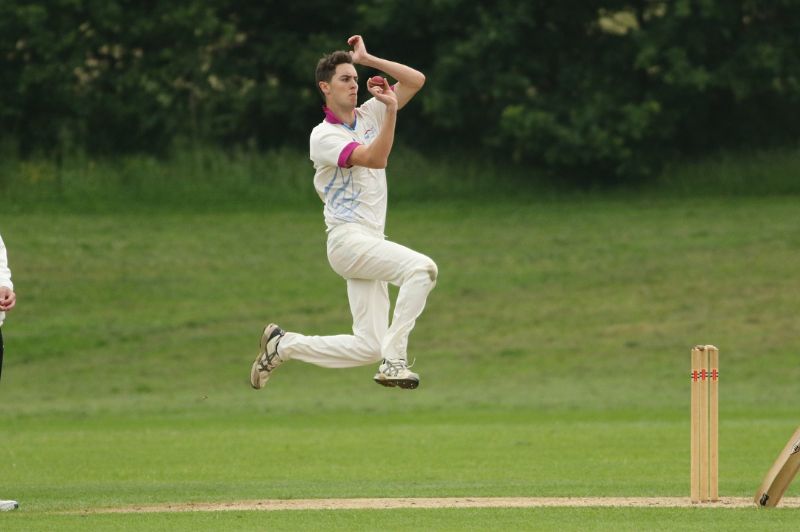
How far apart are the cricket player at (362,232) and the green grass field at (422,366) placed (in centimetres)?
109

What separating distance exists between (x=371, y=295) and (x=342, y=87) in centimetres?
134

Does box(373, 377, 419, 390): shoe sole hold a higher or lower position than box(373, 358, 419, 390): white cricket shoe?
lower

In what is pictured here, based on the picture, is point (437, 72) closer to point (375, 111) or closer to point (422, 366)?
point (422, 366)

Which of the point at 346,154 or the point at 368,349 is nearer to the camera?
the point at 346,154

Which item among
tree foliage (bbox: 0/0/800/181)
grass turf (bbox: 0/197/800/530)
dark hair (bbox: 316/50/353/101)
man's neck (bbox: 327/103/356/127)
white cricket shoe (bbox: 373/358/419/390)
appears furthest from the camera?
tree foliage (bbox: 0/0/800/181)

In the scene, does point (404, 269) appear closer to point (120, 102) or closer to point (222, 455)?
point (222, 455)

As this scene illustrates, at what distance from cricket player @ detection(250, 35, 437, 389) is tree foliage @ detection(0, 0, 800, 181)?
21.4 meters

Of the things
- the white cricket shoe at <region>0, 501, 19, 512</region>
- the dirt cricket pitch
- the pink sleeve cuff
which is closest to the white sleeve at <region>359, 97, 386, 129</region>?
the pink sleeve cuff

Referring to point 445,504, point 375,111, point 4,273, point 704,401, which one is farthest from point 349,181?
point 704,401

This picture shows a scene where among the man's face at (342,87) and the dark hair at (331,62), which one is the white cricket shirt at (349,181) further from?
the dark hair at (331,62)

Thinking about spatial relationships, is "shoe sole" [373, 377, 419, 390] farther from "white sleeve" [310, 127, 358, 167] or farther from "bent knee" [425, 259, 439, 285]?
"white sleeve" [310, 127, 358, 167]

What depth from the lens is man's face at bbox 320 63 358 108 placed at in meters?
9.90

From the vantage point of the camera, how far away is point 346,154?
9.70 meters

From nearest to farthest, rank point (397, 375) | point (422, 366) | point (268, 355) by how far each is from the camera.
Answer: point (397, 375) < point (268, 355) < point (422, 366)
